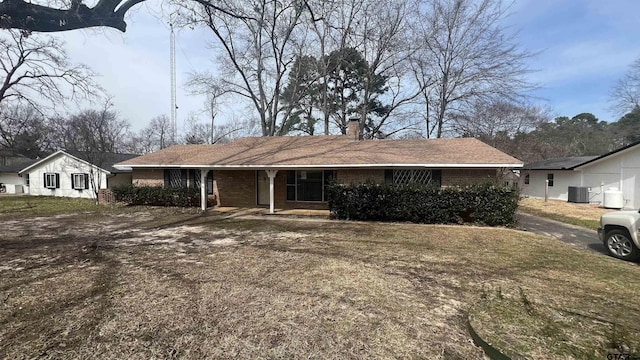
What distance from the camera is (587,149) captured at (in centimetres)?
3506

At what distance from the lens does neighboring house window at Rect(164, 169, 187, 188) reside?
1519cm

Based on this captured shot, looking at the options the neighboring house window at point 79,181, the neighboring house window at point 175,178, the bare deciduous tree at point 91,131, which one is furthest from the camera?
the bare deciduous tree at point 91,131

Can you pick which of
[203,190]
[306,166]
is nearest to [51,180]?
[203,190]

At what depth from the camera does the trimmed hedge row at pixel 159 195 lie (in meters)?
14.5

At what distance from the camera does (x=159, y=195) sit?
14805mm

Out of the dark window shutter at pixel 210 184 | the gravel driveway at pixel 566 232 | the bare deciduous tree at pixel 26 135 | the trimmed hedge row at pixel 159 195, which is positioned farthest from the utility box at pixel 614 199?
the bare deciduous tree at pixel 26 135

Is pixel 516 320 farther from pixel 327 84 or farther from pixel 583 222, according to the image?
pixel 327 84

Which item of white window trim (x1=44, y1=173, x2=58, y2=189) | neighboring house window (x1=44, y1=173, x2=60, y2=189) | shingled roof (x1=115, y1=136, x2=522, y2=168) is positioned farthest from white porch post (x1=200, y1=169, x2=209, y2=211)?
white window trim (x1=44, y1=173, x2=58, y2=189)

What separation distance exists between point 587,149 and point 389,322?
43.7m

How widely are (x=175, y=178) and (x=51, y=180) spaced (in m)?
15.7

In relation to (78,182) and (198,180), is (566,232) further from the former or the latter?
(78,182)

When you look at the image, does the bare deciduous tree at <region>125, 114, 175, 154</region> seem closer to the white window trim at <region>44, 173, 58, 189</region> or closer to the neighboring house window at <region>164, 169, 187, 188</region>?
the white window trim at <region>44, 173, 58, 189</region>

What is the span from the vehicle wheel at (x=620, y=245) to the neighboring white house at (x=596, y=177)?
12.6m

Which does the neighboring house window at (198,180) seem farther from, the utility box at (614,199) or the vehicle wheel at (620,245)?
the utility box at (614,199)
